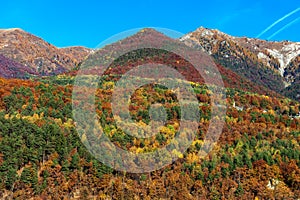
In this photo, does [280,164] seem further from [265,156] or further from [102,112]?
[102,112]

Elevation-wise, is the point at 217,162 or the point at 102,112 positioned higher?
the point at 102,112

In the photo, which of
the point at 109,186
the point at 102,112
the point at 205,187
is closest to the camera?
the point at 109,186

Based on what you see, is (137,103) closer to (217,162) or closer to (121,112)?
(121,112)

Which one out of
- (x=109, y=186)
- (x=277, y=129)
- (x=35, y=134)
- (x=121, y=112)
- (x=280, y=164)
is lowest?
(x=109, y=186)

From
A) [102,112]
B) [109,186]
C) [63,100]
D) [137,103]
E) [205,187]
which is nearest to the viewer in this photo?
[109,186]

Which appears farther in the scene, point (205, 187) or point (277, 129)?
point (277, 129)

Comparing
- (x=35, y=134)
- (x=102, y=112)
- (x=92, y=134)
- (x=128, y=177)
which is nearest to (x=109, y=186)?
(x=128, y=177)

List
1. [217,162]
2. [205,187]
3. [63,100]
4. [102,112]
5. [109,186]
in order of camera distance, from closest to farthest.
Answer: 1. [109,186]
2. [205,187]
3. [217,162]
4. [102,112]
5. [63,100]

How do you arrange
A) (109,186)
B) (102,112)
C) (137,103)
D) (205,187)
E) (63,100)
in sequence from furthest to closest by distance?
(137,103) → (63,100) → (102,112) → (205,187) → (109,186)

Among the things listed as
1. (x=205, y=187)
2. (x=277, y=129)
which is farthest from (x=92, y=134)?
(x=277, y=129)
